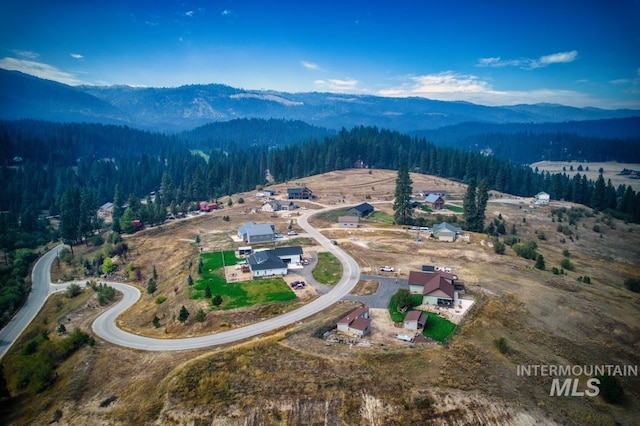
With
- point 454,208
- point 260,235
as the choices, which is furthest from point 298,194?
point 454,208

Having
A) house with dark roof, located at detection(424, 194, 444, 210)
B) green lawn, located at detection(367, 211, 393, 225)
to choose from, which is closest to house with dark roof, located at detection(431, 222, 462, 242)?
green lawn, located at detection(367, 211, 393, 225)

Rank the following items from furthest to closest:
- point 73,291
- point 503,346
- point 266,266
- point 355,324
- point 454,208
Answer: point 454,208, point 73,291, point 266,266, point 355,324, point 503,346

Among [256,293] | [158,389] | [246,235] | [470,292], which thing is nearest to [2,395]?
[158,389]

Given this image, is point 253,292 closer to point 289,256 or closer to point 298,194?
point 289,256

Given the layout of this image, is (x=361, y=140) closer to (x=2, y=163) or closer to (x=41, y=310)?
(x=41, y=310)

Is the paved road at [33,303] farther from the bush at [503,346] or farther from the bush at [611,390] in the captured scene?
the bush at [611,390]

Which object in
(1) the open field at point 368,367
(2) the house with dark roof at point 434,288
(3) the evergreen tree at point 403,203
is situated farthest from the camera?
(3) the evergreen tree at point 403,203

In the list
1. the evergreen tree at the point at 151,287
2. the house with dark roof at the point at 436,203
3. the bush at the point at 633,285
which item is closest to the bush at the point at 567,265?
the bush at the point at 633,285
